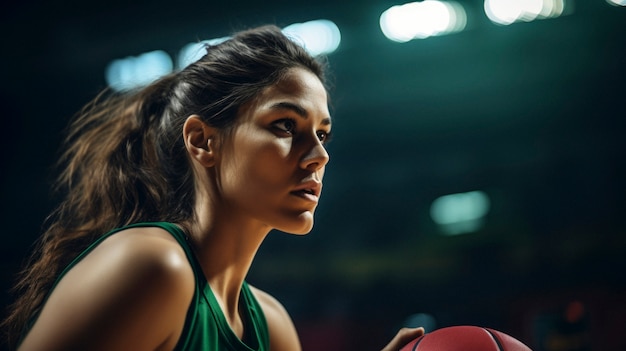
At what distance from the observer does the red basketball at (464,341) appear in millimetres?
1023

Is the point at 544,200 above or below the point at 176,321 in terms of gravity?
below

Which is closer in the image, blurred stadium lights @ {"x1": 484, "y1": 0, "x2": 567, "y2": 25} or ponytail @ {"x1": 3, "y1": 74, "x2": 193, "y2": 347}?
ponytail @ {"x1": 3, "y1": 74, "x2": 193, "y2": 347}

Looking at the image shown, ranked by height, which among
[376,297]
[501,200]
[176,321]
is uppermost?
[176,321]

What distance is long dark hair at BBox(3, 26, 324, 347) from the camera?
45.4 inches

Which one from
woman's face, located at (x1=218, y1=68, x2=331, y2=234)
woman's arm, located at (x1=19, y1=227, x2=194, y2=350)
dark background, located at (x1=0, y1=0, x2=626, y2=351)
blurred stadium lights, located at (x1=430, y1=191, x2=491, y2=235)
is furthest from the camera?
blurred stadium lights, located at (x1=430, y1=191, x2=491, y2=235)

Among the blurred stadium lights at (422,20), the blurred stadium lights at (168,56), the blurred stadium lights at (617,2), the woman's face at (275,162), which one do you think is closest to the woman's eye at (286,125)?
the woman's face at (275,162)

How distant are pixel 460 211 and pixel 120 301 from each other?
3.76 m

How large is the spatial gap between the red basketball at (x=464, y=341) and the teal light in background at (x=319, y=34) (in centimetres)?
233

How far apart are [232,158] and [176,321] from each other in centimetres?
31

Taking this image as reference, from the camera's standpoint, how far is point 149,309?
0.88 metres

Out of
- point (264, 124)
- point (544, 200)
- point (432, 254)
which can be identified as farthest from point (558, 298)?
point (264, 124)

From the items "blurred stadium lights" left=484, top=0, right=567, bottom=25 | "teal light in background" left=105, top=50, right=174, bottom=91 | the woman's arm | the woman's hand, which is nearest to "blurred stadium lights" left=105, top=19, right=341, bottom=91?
"teal light in background" left=105, top=50, right=174, bottom=91

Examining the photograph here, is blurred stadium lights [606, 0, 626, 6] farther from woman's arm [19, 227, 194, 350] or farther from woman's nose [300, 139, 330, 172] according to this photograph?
woman's arm [19, 227, 194, 350]

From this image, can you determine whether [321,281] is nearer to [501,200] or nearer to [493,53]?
[501,200]
